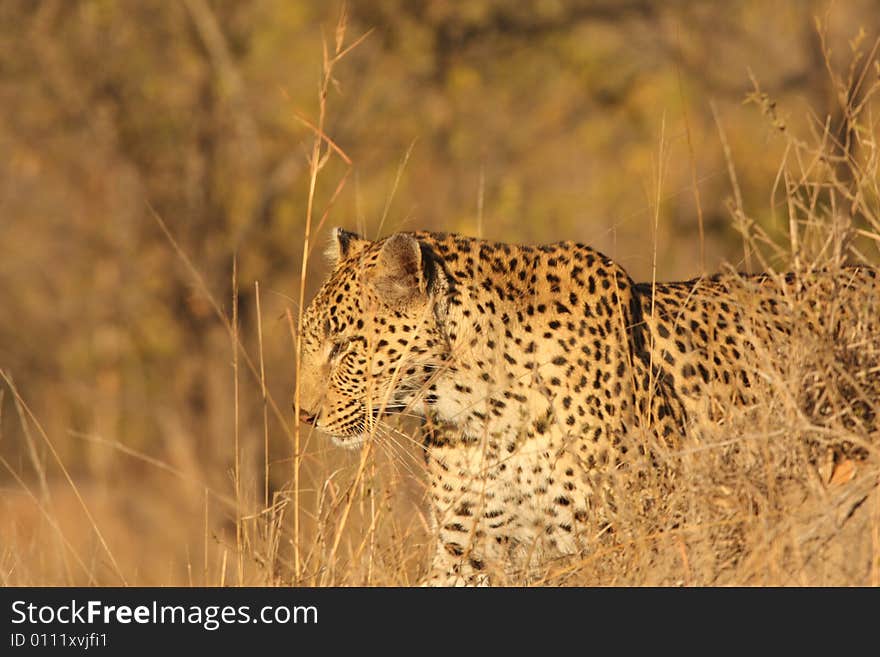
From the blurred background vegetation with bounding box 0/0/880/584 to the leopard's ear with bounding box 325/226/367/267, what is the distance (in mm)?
7404

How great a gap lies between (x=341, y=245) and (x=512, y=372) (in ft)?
3.07

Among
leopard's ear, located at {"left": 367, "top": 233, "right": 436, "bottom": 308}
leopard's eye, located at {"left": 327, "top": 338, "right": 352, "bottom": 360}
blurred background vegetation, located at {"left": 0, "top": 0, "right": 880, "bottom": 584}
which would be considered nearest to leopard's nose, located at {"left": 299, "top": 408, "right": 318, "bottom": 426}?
leopard's eye, located at {"left": 327, "top": 338, "right": 352, "bottom": 360}

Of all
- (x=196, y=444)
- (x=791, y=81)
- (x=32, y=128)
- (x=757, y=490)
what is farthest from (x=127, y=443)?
(x=757, y=490)

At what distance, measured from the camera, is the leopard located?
526 cm

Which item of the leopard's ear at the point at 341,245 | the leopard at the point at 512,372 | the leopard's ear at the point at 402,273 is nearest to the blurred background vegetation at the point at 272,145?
the leopard's ear at the point at 341,245

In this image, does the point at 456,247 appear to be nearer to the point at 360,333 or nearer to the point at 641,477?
the point at 360,333

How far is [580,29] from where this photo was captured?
14289 mm

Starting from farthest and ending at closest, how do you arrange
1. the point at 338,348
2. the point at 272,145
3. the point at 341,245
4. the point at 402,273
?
the point at 272,145
the point at 341,245
the point at 338,348
the point at 402,273

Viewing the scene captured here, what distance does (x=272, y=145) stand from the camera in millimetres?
14516

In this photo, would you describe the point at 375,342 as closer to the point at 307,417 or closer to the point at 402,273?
the point at 402,273

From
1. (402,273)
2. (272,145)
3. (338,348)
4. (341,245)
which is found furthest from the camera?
(272,145)

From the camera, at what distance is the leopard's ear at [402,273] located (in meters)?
5.30

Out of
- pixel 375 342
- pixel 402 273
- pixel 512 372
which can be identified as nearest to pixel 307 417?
pixel 375 342
